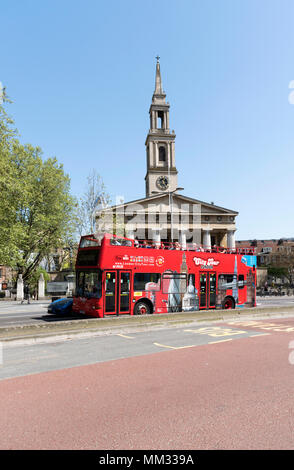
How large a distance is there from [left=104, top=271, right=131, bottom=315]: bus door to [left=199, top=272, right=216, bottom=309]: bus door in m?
4.61

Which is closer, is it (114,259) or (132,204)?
(114,259)

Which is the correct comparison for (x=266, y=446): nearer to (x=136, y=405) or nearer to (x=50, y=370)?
(x=136, y=405)

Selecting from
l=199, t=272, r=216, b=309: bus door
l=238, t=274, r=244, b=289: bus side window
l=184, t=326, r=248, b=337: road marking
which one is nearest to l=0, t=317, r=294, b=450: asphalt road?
l=184, t=326, r=248, b=337: road marking

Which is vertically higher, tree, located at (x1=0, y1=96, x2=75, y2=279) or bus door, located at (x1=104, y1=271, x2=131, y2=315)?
tree, located at (x1=0, y1=96, x2=75, y2=279)

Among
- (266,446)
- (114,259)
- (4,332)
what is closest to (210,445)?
(266,446)

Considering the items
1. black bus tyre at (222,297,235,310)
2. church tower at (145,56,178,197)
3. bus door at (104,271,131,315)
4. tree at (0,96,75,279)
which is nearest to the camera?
bus door at (104,271,131,315)

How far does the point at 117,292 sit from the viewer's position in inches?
A: 583

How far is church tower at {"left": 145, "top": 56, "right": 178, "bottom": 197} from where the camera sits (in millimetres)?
78250

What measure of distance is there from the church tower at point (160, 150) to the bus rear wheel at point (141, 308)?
62.4m

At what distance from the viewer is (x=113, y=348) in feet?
32.8

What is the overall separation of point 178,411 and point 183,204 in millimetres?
64878

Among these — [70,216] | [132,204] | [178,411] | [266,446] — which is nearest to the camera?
[266,446]

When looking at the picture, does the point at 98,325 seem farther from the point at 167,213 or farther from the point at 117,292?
the point at 167,213

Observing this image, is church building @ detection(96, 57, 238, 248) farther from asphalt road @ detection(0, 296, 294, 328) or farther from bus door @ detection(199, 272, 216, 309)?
bus door @ detection(199, 272, 216, 309)
